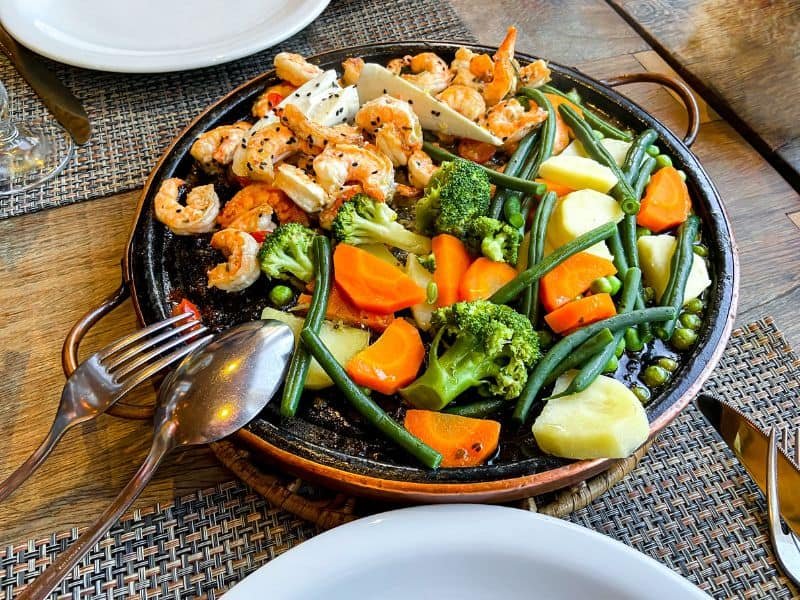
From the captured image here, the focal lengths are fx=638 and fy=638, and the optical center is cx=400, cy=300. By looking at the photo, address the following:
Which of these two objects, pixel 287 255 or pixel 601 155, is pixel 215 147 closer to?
pixel 287 255

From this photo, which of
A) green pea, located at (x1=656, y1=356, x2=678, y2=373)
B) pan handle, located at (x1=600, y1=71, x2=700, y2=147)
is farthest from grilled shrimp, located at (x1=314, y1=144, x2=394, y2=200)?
pan handle, located at (x1=600, y1=71, x2=700, y2=147)

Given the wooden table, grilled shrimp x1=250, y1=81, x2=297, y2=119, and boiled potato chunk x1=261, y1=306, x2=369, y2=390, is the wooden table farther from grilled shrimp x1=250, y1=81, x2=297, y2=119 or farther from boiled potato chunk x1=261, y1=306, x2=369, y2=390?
grilled shrimp x1=250, y1=81, x2=297, y2=119

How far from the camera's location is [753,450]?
1.85 meters

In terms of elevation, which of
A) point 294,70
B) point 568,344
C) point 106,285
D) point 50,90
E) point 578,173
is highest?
point 578,173

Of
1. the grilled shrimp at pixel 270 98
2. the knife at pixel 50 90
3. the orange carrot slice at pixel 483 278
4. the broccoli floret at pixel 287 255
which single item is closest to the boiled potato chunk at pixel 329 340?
the broccoli floret at pixel 287 255

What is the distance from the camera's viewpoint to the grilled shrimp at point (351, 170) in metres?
2.16

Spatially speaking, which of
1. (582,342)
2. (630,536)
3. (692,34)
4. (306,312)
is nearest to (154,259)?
(306,312)

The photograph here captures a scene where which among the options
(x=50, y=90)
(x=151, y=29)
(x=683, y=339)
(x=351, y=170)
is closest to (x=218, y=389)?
(x=351, y=170)

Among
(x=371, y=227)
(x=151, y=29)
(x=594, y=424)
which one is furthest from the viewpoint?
(x=151, y=29)

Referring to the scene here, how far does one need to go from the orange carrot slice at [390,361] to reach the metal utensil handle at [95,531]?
1.76 ft

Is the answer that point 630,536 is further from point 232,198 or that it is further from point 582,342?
point 232,198

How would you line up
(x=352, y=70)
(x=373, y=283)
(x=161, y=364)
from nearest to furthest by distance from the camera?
1. (x=161, y=364)
2. (x=373, y=283)
3. (x=352, y=70)

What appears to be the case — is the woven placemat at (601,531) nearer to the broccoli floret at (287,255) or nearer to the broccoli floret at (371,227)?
the broccoli floret at (287,255)

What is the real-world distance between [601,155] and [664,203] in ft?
0.93
